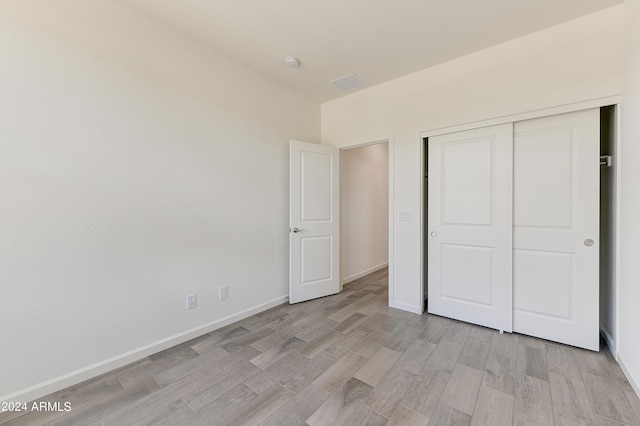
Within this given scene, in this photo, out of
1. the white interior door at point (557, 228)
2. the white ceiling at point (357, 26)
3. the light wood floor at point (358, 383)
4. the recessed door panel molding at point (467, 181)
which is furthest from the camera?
the recessed door panel molding at point (467, 181)

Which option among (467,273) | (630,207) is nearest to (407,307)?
(467,273)

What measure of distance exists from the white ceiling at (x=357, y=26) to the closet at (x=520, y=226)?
820mm

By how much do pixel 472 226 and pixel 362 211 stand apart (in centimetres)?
208

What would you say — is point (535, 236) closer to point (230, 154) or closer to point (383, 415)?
point (383, 415)

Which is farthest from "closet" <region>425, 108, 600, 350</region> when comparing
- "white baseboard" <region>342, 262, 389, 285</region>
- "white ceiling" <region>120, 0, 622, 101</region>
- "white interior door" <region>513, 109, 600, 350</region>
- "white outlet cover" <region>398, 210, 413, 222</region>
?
"white baseboard" <region>342, 262, 389, 285</region>

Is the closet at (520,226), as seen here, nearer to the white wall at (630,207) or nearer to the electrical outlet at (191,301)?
the white wall at (630,207)

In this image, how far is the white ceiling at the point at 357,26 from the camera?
1980mm

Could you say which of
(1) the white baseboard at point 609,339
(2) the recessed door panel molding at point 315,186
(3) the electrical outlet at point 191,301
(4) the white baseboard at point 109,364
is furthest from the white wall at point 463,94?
(3) the electrical outlet at point 191,301

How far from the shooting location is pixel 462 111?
2621mm

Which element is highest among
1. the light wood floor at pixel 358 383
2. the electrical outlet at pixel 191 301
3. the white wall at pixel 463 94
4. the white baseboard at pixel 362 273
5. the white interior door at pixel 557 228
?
the white wall at pixel 463 94

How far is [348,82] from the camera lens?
3.15m

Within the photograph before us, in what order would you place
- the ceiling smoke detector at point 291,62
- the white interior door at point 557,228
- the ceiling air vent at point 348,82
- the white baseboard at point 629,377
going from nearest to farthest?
the white baseboard at point 629,377 → the white interior door at point 557,228 → the ceiling smoke detector at point 291,62 → the ceiling air vent at point 348,82

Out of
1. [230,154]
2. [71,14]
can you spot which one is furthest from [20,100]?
[230,154]

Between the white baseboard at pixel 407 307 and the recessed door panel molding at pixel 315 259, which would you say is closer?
the white baseboard at pixel 407 307
